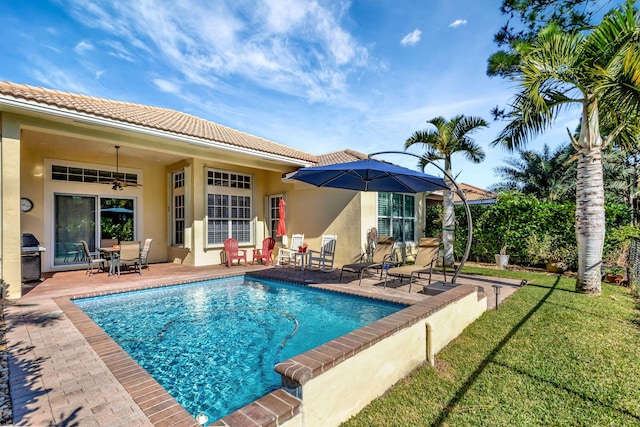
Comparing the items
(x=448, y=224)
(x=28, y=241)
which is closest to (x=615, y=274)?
(x=448, y=224)

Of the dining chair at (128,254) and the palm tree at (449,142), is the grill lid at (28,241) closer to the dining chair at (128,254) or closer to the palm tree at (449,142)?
the dining chair at (128,254)

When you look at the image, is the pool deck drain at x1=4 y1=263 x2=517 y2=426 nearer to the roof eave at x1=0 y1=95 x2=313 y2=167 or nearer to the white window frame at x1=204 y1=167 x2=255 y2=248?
the roof eave at x1=0 y1=95 x2=313 y2=167

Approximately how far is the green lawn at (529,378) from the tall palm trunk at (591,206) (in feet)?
Result: 5.64

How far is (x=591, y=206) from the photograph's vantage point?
7625 mm

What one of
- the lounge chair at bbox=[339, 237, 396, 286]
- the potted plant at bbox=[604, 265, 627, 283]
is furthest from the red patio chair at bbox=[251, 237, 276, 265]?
the potted plant at bbox=[604, 265, 627, 283]

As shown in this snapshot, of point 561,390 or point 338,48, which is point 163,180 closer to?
point 338,48

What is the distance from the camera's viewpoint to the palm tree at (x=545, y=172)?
18000mm

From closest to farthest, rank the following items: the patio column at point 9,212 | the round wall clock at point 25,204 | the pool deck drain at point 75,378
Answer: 1. the pool deck drain at point 75,378
2. the patio column at point 9,212
3. the round wall clock at point 25,204

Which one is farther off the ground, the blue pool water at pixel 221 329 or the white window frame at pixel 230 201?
the white window frame at pixel 230 201

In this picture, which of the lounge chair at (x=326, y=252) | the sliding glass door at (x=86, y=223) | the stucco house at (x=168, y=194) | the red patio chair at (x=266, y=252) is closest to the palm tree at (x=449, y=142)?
the stucco house at (x=168, y=194)

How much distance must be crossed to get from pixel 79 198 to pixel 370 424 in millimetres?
12958

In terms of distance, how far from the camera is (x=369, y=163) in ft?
22.1

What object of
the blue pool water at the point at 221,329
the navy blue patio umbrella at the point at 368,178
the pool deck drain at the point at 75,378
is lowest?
the blue pool water at the point at 221,329

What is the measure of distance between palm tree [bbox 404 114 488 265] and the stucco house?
6.42ft
